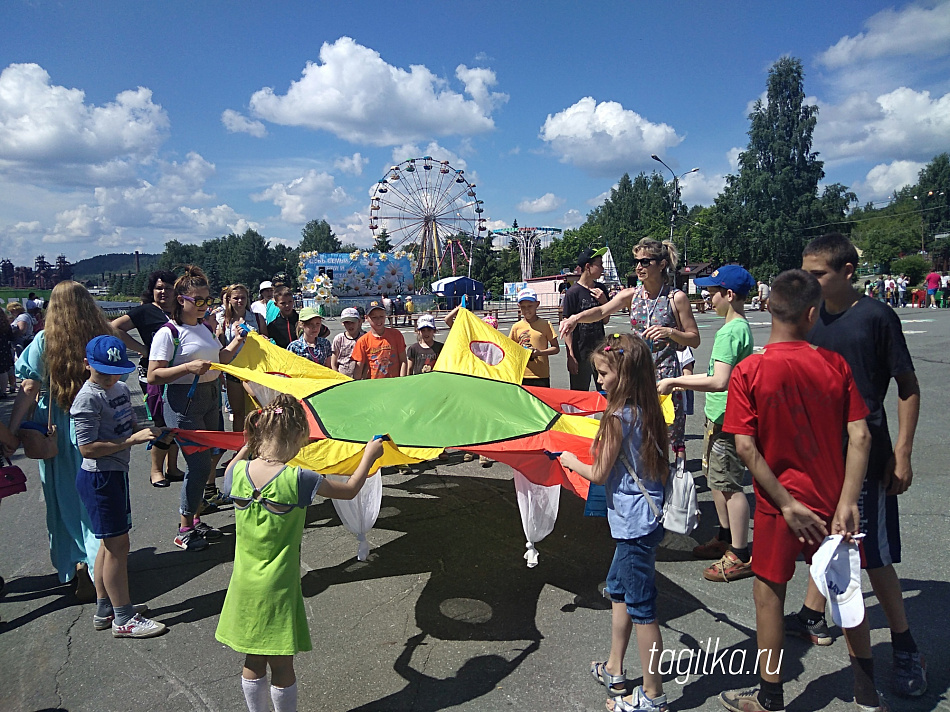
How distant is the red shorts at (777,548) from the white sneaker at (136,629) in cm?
300

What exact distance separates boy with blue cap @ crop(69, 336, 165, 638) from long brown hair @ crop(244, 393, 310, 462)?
1023mm

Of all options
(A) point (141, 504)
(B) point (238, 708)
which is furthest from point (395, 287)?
(B) point (238, 708)

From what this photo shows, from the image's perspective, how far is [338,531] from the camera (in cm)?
455

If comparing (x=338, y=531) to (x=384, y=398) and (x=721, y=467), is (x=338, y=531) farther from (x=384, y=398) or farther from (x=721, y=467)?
(x=721, y=467)

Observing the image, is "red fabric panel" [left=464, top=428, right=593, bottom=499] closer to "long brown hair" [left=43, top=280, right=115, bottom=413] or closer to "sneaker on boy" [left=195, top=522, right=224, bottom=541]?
"long brown hair" [left=43, top=280, right=115, bottom=413]

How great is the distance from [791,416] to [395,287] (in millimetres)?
43847

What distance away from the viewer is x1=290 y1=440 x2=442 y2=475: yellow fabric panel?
299cm

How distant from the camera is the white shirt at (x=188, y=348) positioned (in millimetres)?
4121

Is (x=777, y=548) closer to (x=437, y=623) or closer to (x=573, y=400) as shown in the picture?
(x=437, y=623)

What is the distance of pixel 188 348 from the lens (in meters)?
4.25

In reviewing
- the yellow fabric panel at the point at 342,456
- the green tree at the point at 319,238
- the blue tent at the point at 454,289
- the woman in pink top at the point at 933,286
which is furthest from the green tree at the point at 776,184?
the green tree at the point at 319,238

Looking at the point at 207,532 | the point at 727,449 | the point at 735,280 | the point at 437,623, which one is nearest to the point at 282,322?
the point at 207,532

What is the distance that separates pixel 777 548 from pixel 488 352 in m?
3.27

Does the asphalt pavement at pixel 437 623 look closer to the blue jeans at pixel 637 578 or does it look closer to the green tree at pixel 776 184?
the blue jeans at pixel 637 578
